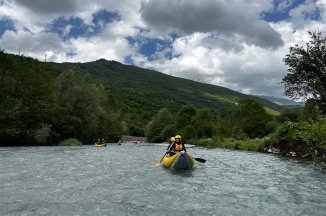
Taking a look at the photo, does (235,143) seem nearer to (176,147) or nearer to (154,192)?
(176,147)

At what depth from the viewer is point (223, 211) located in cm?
1381

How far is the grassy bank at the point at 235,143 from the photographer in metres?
55.0

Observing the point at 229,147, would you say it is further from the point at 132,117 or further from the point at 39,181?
the point at 132,117

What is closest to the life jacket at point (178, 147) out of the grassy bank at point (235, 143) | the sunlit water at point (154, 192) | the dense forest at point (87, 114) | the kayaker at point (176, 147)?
the kayaker at point (176, 147)

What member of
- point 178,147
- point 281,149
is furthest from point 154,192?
point 281,149

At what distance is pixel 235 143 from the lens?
63625mm

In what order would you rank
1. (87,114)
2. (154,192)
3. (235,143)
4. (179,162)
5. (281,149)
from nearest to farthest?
(154,192) → (179,162) → (281,149) → (235,143) → (87,114)

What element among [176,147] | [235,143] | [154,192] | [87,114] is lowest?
[154,192]

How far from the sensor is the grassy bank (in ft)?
180

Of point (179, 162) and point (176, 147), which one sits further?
point (176, 147)

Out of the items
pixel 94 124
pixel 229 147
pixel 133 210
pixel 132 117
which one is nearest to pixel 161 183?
pixel 133 210

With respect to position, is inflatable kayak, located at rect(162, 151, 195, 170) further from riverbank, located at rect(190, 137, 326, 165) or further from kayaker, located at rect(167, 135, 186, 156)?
riverbank, located at rect(190, 137, 326, 165)

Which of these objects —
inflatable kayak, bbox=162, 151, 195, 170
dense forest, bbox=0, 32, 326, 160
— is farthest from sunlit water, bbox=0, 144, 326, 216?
dense forest, bbox=0, 32, 326, 160

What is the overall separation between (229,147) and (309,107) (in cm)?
2134
